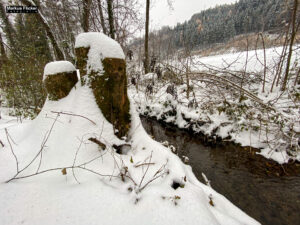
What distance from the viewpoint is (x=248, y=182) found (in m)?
2.32

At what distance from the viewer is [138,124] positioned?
7.68ft

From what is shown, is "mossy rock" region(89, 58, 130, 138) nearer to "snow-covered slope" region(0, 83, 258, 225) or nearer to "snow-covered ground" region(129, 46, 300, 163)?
"snow-covered slope" region(0, 83, 258, 225)

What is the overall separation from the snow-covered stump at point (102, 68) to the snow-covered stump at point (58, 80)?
0.67ft

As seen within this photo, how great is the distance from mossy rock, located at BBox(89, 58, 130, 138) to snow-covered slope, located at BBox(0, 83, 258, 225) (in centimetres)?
11

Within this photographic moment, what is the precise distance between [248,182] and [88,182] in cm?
259

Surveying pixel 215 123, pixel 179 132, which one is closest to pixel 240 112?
pixel 215 123

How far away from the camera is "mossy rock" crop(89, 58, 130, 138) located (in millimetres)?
1885

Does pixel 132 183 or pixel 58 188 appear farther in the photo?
pixel 132 183

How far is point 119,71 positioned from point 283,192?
10.4ft

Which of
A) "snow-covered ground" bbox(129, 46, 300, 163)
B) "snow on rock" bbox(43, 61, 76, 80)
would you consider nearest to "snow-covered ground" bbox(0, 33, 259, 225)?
"snow on rock" bbox(43, 61, 76, 80)

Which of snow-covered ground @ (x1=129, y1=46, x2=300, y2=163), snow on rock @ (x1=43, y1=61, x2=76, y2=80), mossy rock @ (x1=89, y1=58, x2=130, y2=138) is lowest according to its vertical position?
snow-covered ground @ (x1=129, y1=46, x2=300, y2=163)

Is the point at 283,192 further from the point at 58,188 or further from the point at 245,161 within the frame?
the point at 58,188

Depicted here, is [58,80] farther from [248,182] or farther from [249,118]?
[249,118]


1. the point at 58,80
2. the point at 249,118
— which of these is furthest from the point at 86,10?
the point at 249,118
